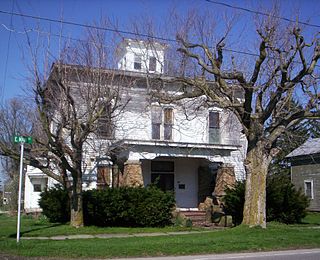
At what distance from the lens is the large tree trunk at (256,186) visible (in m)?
17.8

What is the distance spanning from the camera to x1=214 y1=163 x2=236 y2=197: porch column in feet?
84.7

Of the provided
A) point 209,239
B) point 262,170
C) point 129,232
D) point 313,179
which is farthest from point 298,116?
point 313,179

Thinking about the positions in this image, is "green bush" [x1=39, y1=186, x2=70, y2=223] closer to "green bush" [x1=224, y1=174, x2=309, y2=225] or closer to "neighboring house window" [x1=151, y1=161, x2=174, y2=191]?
"neighboring house window" [x1=151, y1=161, x2=174, y2=191]

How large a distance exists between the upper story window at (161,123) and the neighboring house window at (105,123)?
467cm

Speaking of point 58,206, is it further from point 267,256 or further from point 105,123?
point 267,256

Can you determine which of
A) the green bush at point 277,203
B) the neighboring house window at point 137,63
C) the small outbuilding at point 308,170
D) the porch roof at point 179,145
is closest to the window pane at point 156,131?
the porch roof at point 179,145

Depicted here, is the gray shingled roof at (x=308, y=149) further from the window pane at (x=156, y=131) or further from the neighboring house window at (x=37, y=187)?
the neighboring house window at (x=37, y=187)

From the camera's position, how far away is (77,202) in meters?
18.9

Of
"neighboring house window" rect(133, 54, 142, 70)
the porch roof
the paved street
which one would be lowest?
the paved street

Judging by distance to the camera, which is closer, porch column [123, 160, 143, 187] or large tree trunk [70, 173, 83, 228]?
large tree trunk [70, 173, 83, 228]

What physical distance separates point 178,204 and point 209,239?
13050 mm

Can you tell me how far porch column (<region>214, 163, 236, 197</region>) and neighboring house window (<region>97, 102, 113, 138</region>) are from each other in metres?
7.80

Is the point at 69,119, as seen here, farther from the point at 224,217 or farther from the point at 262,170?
the point at 224,217

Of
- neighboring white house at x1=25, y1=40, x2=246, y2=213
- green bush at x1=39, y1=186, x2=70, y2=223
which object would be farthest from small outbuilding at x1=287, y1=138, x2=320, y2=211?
green bush at x1=39, y1=186, x2=70, y2=223
